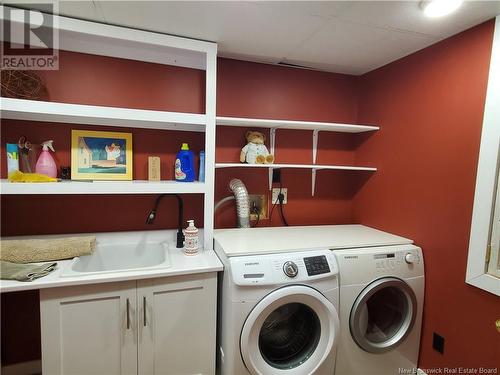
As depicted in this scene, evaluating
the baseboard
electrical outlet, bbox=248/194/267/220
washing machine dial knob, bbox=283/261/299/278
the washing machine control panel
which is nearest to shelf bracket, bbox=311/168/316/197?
electrical outlet, bbox=248/194/267/220

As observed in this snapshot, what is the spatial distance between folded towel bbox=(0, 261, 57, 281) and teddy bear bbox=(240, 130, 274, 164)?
133cm

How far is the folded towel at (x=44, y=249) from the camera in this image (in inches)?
59.3

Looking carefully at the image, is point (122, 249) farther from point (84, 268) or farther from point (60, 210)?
point (60, 210)

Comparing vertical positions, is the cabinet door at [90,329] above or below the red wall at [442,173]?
below

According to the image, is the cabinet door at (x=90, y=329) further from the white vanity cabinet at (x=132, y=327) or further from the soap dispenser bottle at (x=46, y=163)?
the soap dispenser bottle at (x=46, y=163)

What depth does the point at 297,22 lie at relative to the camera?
4.99 ft

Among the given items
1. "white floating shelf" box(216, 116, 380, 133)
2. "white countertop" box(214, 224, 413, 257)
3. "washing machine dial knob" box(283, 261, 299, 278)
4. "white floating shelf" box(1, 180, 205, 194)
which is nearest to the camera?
"white floating shelf" box(1, 180, 205, 194)

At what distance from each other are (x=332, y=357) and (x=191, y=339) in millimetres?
821

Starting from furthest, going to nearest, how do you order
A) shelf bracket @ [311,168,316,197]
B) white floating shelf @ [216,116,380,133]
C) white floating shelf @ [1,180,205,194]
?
shelf bracket @ [311,168,316,197], white floating shelf @ [216,116,380,133], white floating shelf @ [1,180,205,194]

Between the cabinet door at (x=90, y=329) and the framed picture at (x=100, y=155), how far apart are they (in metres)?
0.74

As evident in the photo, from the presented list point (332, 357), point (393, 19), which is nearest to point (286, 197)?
point (332, 357)

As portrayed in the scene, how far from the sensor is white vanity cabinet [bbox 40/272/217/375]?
1.38 meters

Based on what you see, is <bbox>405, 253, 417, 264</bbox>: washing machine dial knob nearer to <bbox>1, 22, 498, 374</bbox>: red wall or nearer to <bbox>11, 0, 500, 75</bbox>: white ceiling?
<bbox>1, 22, 498, 374</bbox>: red wall

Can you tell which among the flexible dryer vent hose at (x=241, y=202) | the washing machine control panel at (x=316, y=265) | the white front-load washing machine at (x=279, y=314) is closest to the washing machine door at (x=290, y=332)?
the white front-load washing machine at (x=279, y=314)
